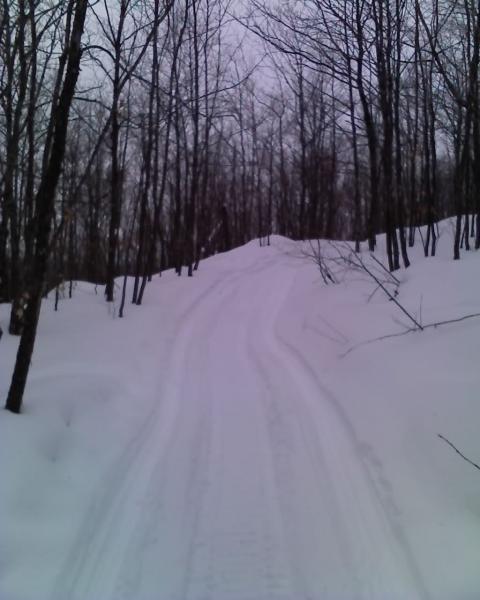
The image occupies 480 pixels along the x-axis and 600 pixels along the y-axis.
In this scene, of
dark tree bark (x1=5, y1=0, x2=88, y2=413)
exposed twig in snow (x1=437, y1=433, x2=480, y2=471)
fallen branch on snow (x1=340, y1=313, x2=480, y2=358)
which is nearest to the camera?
exposed twig in snow (x1=437, y1=433, x2=480, y2=471)

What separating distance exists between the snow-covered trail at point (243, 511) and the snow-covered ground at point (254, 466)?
1cm

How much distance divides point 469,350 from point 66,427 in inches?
166

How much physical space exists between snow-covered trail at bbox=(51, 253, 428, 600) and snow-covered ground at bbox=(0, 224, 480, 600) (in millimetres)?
14

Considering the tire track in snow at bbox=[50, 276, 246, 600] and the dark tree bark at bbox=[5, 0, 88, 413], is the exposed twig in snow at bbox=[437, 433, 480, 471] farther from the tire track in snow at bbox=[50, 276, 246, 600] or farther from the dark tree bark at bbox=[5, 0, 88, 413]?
the dark tree bark at bbox=[5, 0, 88, 413]

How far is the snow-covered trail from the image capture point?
307cm

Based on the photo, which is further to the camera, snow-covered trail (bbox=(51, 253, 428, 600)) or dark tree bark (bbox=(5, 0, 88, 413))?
dark tree bark (bbox=(5, 0, 88, 413))

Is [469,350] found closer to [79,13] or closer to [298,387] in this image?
[298,387]

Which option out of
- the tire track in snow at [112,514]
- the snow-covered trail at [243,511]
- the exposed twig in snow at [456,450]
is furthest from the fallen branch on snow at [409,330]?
the tire track in snow at [112,514]

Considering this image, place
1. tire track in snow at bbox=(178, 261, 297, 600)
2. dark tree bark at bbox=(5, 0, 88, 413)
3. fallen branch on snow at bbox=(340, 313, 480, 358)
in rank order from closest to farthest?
tire track in snow at bbox=(178, 261, 297, 600), dark tree bark at bbox=(5, 0, 88, 413), fallen branch on snow at bbox=(340, 313, 480, 358)

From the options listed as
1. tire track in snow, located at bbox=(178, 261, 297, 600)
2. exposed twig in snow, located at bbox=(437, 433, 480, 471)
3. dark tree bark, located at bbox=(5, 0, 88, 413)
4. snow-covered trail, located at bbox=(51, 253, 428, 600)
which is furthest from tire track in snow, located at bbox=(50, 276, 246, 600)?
exposed twig in snow, located at bbox=(437, 433, 480, 471)

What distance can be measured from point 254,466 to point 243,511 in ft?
2.21

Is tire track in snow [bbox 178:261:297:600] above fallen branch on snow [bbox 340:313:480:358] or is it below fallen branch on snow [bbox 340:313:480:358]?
below

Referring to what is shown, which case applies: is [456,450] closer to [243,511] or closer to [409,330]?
[243,511]

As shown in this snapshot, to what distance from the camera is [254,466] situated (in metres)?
4.45
